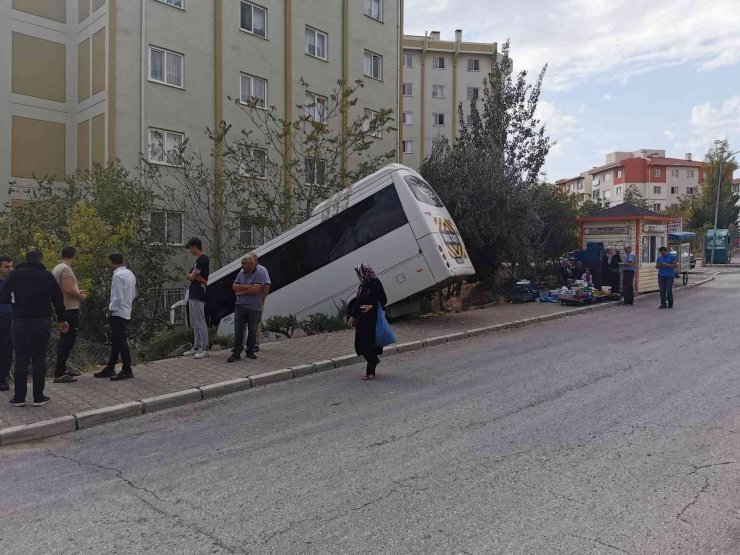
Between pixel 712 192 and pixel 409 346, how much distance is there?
180 feet

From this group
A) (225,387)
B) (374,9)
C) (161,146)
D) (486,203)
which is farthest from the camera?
(374,9)

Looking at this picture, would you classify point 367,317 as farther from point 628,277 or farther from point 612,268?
point 612,268

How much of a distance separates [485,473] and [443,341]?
7.43 metres

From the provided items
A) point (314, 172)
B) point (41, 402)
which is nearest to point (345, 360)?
point (41, 402)

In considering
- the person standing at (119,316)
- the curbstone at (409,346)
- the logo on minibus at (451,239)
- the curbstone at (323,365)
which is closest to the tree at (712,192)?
the logo on minibus at (451,239)

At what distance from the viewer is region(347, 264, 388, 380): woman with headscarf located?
28.1 feet

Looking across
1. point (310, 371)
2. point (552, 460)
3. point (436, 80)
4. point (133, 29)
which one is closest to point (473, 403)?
point (552, 460)

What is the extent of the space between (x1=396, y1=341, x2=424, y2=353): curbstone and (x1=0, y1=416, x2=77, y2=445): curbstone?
589cm

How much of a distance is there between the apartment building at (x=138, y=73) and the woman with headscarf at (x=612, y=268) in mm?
13477

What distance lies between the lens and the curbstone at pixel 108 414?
657cm

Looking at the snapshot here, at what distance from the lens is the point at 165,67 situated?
20.7 metres

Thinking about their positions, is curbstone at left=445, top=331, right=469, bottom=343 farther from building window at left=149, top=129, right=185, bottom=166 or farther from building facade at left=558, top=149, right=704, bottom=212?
building facade at left=558, top=149, right=704, bottom=212

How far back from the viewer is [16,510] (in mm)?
4289

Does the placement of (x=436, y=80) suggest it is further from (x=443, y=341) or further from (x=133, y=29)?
(x=443, y=341)
